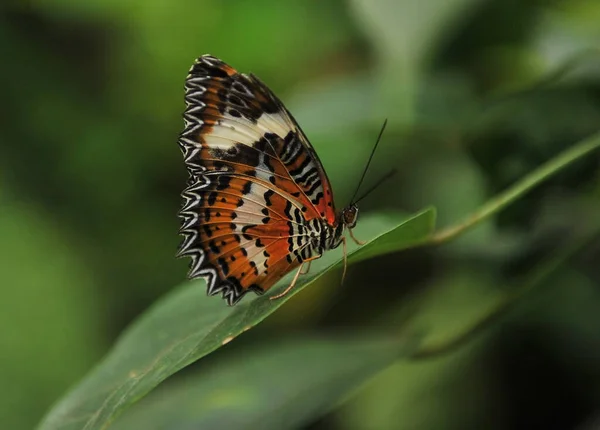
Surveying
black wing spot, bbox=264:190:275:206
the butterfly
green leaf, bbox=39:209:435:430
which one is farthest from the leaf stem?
black wing spot, bbox=264:190:275:206

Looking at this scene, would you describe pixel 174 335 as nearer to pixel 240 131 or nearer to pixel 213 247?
pixel 213 247

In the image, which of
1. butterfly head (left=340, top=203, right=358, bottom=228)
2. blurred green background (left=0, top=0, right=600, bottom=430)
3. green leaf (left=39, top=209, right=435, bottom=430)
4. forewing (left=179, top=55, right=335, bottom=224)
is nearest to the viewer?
green leaf (left=39, top=209, right=435, bottom=430)

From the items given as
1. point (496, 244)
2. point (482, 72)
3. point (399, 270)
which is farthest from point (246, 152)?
point (482, 72)

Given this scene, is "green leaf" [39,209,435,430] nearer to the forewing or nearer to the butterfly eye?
the butterfly eye

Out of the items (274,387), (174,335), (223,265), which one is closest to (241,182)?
(223,265)

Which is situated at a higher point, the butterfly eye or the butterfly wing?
the butterfly wing

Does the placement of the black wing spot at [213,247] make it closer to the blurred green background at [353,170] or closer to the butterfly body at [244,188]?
the butterfly body at [244,188]

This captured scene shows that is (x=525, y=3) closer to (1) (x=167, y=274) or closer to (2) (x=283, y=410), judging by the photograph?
(2) (x=283, y=410)
